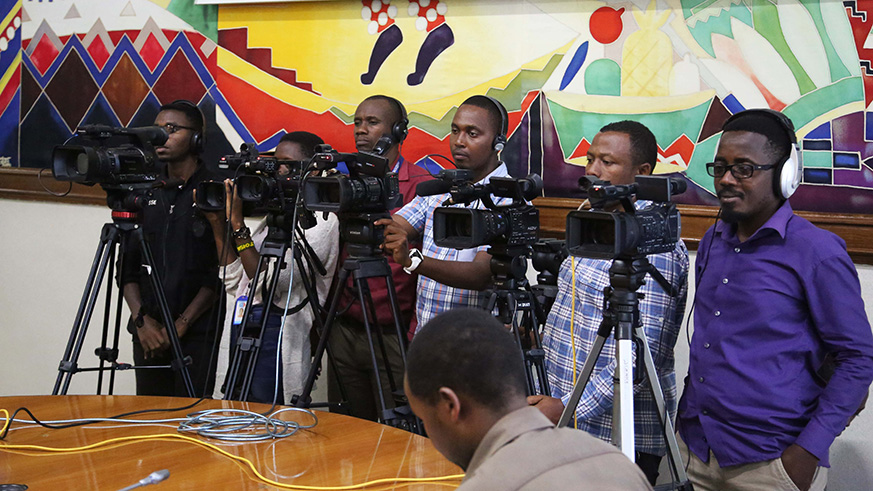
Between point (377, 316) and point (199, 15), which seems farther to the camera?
point (199, 15)

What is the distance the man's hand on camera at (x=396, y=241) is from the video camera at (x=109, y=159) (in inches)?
37.2

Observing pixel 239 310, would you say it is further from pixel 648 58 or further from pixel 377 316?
pixel 648 58

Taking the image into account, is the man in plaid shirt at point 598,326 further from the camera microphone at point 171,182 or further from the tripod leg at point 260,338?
the camera microphone at point 171,182

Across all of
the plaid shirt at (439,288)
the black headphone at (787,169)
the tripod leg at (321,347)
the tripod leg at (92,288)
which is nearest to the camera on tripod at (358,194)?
the tripod leg at (321,347)

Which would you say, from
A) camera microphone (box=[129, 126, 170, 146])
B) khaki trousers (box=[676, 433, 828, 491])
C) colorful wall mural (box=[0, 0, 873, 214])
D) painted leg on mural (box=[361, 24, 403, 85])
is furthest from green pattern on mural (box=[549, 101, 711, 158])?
camera microphone (box=[129, 126, 170, 146])

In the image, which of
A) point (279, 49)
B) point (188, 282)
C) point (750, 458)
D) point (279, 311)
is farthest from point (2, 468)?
point (279, 49)

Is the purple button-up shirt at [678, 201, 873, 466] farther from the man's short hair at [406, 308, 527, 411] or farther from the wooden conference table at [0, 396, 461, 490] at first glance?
the man's short hair at [406, 308, 527, 411]

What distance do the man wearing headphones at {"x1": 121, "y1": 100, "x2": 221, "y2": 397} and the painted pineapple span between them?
5.72 feet

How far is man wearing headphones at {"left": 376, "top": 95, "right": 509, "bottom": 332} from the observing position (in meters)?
2.75

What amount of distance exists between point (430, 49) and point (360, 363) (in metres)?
1.39

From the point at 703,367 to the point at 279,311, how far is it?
5.22 ft

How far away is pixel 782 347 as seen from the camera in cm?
211

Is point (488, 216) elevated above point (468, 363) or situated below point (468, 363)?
above

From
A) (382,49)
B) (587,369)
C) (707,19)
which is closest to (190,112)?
(382,49)
